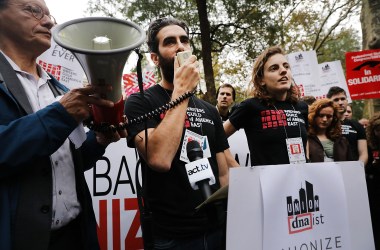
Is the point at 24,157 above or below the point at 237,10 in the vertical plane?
below

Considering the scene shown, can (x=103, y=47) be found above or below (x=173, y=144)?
above

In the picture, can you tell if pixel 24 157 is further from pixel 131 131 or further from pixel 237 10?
pixel 237 10

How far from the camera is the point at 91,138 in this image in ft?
5.29

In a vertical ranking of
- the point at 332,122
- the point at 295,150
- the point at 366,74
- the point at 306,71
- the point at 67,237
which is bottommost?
the point at 67,237

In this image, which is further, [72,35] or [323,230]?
[323,230]

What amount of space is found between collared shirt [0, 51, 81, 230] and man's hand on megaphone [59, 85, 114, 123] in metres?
0.28

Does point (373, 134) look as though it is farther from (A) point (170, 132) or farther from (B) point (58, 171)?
(B) point (58, 171)

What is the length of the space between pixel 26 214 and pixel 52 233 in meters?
0.18

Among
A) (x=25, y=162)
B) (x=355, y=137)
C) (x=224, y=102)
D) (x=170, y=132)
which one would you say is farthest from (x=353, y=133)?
(x=25, y=162)

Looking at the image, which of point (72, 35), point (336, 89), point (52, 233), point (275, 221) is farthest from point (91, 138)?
point (336, 89)

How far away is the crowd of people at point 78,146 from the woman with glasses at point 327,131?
48.2 inches

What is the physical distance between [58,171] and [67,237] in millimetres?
259

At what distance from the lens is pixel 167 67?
189 centimetres

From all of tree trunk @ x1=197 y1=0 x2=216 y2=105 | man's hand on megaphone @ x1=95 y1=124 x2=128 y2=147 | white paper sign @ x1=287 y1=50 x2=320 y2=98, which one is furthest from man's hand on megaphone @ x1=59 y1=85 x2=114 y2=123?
tree trunk @ x1=197 y1=0 x2=216 y2=105
